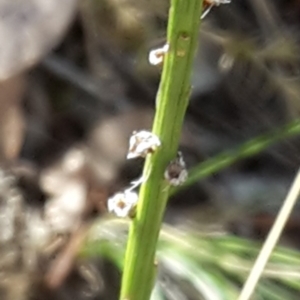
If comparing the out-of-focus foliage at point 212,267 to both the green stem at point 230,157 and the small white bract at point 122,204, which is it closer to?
the green stem at point 230,157

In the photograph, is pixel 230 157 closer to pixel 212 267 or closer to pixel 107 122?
pixel 212 267

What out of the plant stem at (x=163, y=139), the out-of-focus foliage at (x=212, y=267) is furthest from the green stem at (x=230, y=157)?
the plant stem at (x=163, y=139)

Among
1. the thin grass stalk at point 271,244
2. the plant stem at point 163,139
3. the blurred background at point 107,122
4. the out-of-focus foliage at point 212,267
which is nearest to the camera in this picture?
the plant stem at point 163,139

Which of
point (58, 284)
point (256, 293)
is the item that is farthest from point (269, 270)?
point (58, 284)

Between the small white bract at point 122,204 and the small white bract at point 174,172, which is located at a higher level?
the small white bract at point 174,172

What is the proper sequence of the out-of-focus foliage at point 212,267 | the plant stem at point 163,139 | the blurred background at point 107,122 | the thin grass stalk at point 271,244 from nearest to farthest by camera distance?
1. the plant stem at point 163,139
2. the thin grass stalk at point 271,244
3. the out-of-focus foliage at point 212,267
4. the blurred background at point 107,122

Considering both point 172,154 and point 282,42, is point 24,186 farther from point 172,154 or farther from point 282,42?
point 172,154

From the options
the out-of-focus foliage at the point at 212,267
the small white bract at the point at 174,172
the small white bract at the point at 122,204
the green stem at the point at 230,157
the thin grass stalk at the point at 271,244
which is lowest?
the small white bract at the point at 122,204
